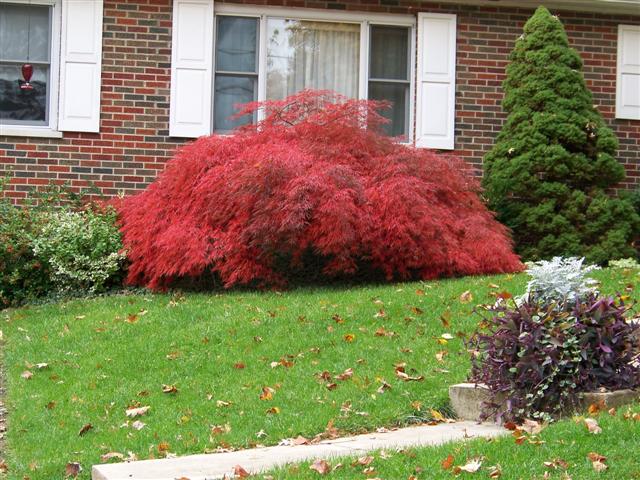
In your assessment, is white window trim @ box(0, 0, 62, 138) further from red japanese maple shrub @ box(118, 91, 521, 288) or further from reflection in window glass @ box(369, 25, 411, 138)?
reflection in window glass @ box(369, 25, 411, 138)

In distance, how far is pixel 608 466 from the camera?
14.7 ft

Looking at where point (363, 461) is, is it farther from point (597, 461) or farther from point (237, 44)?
point (237, 44)

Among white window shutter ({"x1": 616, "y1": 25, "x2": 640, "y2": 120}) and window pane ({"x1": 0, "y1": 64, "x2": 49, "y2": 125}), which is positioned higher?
white window shutter ({"x1": 616, "y1": 25, "x2": 640, "y2": 120})

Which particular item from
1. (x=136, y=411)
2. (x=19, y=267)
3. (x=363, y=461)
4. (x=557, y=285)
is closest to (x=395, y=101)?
(x=19, y=267)

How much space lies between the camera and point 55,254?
1014 cm

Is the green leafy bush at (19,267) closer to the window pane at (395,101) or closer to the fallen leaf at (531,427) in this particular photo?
the window pane at (395,101)

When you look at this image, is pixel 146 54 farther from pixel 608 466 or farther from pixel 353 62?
pixel 608 466

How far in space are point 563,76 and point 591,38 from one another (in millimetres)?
1444

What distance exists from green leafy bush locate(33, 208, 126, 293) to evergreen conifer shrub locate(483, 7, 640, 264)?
454 cm

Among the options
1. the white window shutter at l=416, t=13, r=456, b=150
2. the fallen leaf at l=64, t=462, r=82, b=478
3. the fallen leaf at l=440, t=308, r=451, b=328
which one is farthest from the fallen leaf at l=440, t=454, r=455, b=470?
the white window shutter at l=416, t=13, r=456, b=150

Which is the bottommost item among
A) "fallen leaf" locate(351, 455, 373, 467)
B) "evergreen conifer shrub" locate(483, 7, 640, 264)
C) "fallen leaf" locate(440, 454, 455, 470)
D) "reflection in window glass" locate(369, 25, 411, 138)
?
"fallen leaf" locate(351, 455, 373, 467)

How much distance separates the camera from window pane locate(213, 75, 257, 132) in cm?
1228

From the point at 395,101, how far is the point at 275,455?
26.5 feet

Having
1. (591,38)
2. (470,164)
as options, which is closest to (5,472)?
(470,164)
